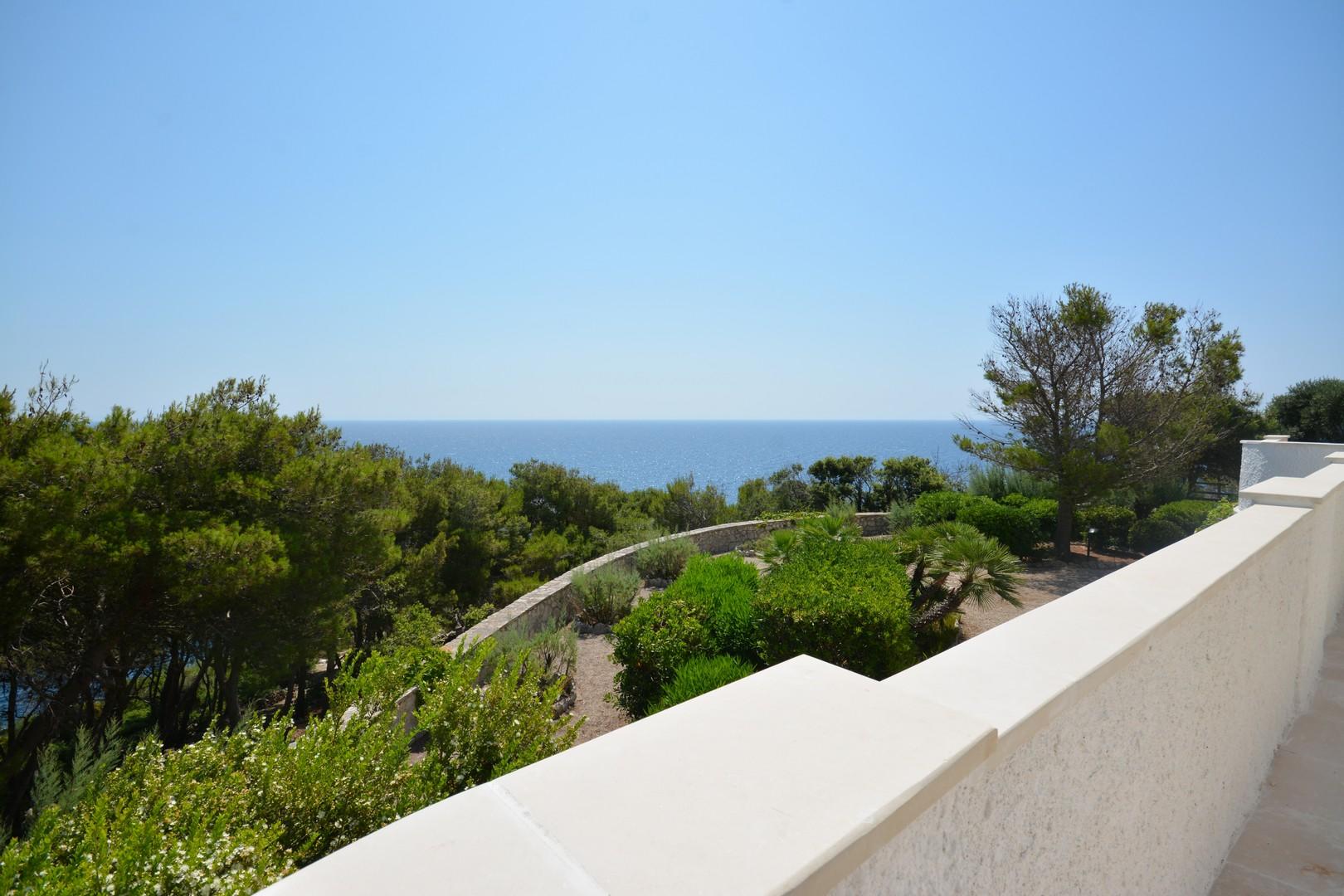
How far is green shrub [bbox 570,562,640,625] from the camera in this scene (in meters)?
9.52

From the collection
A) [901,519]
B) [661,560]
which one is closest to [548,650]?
[661,560]

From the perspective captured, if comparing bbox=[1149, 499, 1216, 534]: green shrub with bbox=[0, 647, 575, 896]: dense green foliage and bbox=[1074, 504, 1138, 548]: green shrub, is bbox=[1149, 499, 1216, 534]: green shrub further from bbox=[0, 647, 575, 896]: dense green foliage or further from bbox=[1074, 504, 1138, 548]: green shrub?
bbox=[0, 647, 575, 896]: dense green foliage

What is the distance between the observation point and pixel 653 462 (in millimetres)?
107625

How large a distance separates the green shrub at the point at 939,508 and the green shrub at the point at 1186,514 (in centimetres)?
473

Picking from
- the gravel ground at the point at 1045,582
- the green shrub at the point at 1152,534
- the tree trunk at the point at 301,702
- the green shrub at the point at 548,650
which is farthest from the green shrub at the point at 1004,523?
the tree trunk at the point at 301,702

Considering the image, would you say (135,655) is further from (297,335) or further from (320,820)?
(297,335)

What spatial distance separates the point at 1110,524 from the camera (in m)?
14.9

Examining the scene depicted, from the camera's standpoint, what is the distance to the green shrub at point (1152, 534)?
13859 mm

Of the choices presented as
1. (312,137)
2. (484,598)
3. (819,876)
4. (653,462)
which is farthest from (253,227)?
(653,462)

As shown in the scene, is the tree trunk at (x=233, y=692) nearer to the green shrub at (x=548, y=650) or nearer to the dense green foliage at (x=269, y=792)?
the green shrub at (x=548, y=650)

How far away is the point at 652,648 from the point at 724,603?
1021 mm

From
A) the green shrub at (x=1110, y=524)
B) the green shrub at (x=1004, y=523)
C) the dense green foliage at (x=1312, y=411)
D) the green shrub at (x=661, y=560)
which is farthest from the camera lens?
the dense green foliage at (x=1312, y=411)

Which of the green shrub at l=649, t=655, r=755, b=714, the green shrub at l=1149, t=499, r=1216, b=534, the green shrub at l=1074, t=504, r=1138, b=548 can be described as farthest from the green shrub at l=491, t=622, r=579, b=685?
the green shrub at l=1149, t=499, r=1216, b=534

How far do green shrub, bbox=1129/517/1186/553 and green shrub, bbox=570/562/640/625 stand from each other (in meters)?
12.1
